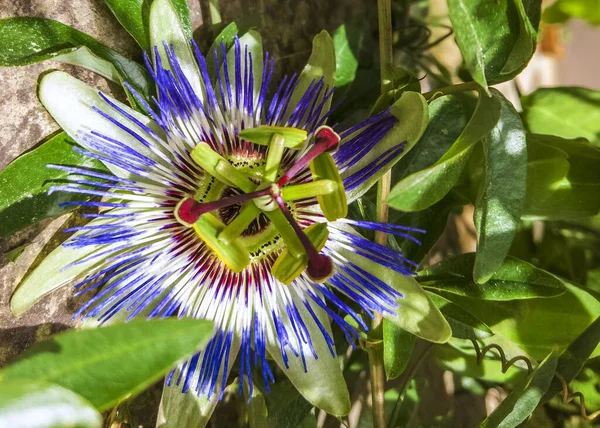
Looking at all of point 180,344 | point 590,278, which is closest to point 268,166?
point 180,344

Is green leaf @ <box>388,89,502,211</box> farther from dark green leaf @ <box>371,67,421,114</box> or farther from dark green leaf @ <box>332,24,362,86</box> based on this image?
dark green leaf @ <box>332,24,362,86</box>

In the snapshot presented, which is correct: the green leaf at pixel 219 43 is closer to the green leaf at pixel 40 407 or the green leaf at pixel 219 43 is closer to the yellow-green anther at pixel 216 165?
the yellow-green anther at pixel 216 165

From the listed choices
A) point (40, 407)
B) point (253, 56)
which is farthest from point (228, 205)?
point (40, 407)

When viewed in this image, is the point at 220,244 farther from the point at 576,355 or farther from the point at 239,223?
the point at 576,355

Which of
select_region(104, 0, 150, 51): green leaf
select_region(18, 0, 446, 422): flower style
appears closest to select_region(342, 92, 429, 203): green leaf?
select_region(18, 0, 446, 422): flower style

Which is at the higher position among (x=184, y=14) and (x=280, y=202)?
(x=184, y=14)

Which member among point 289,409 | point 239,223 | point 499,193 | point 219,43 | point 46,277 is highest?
point 219,43
